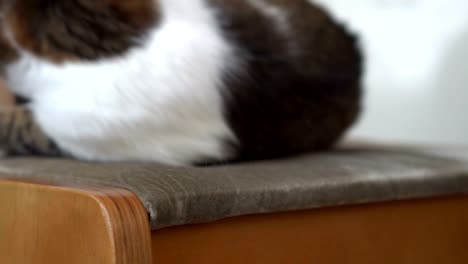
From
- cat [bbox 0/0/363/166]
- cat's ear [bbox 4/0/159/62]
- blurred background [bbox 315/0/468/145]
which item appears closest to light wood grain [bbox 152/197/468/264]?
cat [bbox 0/0/363/166]

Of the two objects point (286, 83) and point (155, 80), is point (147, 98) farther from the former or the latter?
point (286, 83)

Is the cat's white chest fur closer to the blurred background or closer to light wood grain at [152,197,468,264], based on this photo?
light wood grain at [152,197,468,264]

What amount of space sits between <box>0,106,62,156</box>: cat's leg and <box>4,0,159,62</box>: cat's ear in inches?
3.9

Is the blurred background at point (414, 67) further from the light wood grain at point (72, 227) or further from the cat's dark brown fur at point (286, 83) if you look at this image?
the light wood grain at point (72, 227)

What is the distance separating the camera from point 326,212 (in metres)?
0.72

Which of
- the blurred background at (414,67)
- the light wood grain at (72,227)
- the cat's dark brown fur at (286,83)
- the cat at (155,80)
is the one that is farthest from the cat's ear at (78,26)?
the blurred background at (414,67)

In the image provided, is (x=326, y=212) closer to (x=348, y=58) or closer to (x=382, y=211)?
(x=382, y=211)

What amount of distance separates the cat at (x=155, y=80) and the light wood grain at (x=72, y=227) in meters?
0.21

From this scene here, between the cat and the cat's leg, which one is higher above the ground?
the cat

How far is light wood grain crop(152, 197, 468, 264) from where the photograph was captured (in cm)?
59

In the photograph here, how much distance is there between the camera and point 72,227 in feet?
1.69

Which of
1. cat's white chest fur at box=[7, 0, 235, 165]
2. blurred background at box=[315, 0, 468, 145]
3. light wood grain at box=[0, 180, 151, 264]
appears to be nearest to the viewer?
light wood grain at box=[0, 180, 151, 264]

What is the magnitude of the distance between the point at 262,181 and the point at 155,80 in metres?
0.20

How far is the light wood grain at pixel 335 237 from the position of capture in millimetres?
588
